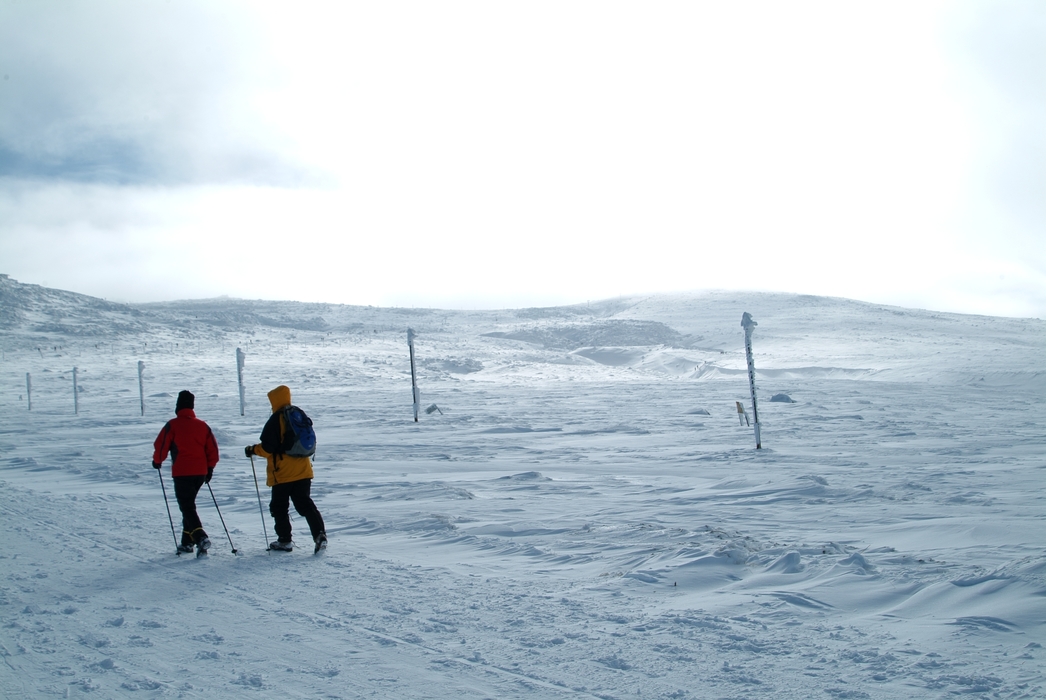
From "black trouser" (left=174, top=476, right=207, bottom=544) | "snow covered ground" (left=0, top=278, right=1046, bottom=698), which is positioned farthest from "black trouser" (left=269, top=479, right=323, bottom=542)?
"black trouser" (left=174, top=476, right=207, bottom=544)

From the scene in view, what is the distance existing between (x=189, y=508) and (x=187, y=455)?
0.49 m

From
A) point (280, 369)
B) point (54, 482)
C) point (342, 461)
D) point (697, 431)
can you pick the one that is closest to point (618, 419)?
point (697, 431)

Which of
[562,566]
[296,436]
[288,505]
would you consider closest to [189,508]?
[288,505]

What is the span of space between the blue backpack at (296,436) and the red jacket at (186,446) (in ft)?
2.46

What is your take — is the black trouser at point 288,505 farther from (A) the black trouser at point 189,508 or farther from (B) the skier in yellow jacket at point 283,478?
(A) the black trouser at point 189,508

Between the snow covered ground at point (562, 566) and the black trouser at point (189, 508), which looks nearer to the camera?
the snow covered ground at point (562, 566)

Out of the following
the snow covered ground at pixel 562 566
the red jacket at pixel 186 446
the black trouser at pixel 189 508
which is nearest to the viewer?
the snow covered ground at pixel 562 566

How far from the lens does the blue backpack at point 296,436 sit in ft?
21.9

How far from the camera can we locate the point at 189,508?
22.1ft

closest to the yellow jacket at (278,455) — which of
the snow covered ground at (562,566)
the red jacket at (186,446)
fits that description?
the red jacket at (186,446)

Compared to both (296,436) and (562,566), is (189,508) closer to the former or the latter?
(296,436)

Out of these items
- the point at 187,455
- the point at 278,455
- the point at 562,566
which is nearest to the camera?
the point at 562,566

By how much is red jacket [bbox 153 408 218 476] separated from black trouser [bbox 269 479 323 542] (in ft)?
2.25

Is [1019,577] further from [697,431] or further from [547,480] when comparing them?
[697,431]
